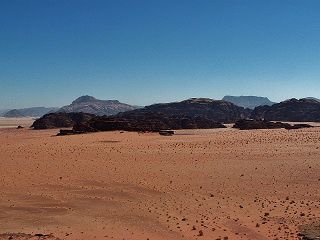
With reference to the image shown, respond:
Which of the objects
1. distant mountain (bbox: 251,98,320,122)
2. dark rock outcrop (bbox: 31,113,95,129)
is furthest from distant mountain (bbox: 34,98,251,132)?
distant mountain (bbox: 251,98,320,122)

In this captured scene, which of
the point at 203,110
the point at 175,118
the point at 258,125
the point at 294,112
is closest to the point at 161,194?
the point at 258,125

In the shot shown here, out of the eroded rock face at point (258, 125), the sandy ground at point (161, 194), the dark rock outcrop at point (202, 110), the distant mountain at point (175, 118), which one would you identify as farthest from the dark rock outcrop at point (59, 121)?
the sandy ground at point (161, 194)

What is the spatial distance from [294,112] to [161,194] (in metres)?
107

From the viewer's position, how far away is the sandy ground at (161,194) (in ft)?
53.9

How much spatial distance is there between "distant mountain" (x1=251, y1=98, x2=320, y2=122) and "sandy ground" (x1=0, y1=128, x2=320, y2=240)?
8379cm

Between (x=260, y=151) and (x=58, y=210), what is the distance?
23211 mm

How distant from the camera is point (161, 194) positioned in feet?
72.6

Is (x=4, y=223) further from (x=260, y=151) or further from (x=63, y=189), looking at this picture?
(x=260, y=151)

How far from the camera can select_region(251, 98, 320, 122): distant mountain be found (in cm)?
11625

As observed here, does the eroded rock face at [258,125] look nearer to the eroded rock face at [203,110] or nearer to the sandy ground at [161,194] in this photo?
the sandy ground at [161,194]

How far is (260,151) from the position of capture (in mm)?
37625

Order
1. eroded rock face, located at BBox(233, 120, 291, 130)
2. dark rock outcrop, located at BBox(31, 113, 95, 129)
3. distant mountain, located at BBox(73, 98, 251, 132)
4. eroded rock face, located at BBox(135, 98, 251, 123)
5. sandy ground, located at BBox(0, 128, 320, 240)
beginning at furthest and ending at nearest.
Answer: eroded rock face, located at BBox(135, 98, 251, 123) < dark rock outcrop, located at BBox(31, 113, 95, 129) < eroded rock face, located at BBox(233, 120, 291, 130) < distant mountain, located at BBox(73, 98, 251, 132) < sandy ground, located at BBox(0, 128, 320, 240)

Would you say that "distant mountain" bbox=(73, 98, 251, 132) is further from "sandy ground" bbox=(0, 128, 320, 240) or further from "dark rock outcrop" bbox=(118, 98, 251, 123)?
"sandy ground" bbox=(0, 128, 320, 240)

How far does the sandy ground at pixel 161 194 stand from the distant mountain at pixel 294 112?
83795 millimetres
